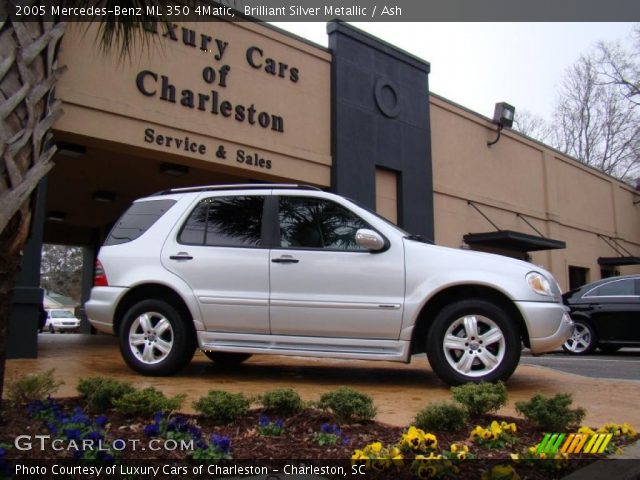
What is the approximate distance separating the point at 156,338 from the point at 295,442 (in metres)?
2.99

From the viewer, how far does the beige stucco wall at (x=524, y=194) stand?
15.5 metres

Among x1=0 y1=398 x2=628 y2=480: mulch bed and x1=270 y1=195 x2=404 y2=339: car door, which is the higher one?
x1=270 y1=195 x2=404 y2=339: car door

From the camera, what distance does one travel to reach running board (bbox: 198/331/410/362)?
17.4 ft

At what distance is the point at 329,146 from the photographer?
12.2 m

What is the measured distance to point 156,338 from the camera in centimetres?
570

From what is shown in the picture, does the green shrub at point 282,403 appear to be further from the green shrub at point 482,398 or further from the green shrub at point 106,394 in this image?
the green shrub at point 482,398

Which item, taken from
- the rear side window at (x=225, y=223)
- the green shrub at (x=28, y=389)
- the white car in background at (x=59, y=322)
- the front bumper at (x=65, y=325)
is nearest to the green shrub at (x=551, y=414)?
the green shrub at (x=28, y=389)

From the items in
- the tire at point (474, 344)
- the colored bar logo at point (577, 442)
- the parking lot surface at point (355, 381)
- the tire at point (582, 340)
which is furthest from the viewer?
the tire at point (582, 340)

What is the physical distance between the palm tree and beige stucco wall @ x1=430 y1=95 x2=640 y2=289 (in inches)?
493

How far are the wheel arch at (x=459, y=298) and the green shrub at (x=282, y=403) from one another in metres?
2.02

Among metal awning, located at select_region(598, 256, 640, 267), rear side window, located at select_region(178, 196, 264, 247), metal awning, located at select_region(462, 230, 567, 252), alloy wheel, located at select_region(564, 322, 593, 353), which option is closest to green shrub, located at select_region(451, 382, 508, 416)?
rear side window, located at select_region(178, 196, 264, 247)

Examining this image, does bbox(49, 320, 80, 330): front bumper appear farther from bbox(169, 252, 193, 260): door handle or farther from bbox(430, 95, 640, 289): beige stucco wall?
bbox(169, 252, 193, 260): door handle

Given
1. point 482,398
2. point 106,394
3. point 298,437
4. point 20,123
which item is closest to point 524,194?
point 482,398

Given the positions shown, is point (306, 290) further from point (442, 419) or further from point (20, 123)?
point (20, 123)
